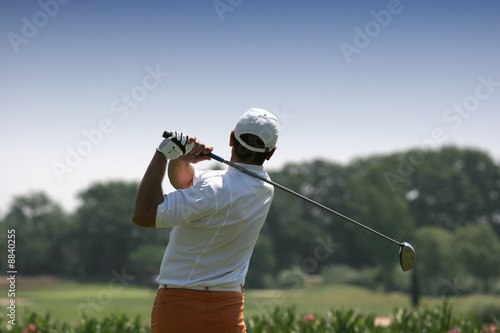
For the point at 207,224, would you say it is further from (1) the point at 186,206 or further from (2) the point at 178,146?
(2) the point at 178,146

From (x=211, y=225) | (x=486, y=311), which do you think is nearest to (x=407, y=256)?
(x=211, y=225)

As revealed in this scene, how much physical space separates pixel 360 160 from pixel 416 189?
26.5ft

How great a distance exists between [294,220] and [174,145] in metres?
54.1

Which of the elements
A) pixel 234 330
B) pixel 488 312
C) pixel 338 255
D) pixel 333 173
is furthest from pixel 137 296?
pixel 234 330

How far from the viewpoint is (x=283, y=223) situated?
186 ft

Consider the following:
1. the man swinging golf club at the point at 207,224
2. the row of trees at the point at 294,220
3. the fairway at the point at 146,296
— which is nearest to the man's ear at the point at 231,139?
the man swinging golf club at the point at 207,224

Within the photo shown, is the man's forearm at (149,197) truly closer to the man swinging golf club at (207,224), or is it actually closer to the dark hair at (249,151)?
the man swinging golf club at (207,224)

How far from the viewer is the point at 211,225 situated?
2.77 meters

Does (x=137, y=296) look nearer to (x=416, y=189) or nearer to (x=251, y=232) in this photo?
(x=416, y=189)

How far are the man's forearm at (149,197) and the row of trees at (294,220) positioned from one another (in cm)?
4274

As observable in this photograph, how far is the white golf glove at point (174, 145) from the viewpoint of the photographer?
2742 millimetres

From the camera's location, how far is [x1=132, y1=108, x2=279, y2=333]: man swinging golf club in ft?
8.76

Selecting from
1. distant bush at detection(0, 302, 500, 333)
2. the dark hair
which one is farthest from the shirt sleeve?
distant bush at detection(0, 302, 500, 333)

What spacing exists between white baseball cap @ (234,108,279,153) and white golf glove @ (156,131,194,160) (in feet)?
0.90
